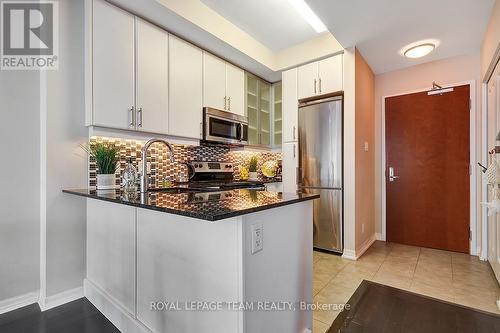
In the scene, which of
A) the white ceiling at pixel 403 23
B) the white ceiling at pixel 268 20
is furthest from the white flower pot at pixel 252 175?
the white ceiling at pixel 403 23

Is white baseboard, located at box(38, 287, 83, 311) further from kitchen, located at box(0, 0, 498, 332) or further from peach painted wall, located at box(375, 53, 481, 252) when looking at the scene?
peach painted wall, located at box(375, 53, 481, 252)

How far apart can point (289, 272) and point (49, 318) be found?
1.74 metres

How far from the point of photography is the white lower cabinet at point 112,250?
4.99ft

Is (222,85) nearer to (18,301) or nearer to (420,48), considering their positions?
(420,48)

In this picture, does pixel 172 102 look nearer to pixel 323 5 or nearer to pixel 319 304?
pixel 323 5

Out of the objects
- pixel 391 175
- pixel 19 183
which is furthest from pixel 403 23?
pixel 19 183

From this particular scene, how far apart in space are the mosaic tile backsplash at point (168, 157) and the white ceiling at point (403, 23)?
202cm

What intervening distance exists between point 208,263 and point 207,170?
2.14 meters

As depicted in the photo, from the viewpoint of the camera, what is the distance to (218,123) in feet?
9.64

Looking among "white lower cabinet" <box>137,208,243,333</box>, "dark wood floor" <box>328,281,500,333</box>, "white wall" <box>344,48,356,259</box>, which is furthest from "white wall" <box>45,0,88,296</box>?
"white wall" <box>344,48,356,259</box>

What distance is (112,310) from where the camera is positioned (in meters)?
1.65

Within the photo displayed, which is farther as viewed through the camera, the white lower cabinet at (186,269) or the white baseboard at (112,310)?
the white baseboard at (112,310)

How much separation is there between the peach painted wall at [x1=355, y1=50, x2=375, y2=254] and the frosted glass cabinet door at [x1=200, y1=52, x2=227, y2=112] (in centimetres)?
161

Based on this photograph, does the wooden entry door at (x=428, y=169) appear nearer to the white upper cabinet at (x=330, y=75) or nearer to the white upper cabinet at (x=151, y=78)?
the white upper cabinet at (x=330, y=75)
